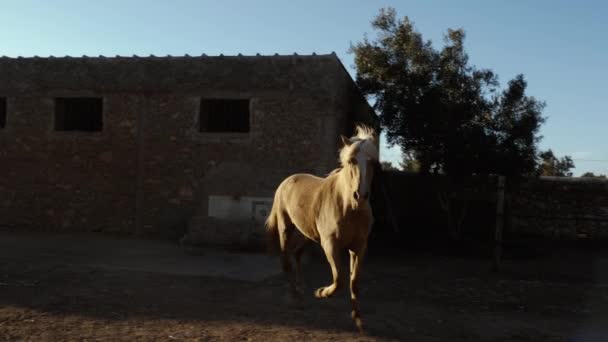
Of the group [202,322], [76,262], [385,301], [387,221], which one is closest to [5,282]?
[76,262]

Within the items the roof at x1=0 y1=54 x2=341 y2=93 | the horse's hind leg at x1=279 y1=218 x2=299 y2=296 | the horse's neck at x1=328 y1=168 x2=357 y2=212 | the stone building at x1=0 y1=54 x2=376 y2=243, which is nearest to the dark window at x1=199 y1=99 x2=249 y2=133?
the stone building at x1=0 y1=54 x2=376 y2=243

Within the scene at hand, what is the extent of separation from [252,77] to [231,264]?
4016mm

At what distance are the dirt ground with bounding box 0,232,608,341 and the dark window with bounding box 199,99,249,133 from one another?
10.8 feet

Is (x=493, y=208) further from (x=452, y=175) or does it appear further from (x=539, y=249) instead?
(x=452, y=175)

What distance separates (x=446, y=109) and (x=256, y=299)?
7299 millimetres

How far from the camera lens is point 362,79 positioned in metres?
13.2

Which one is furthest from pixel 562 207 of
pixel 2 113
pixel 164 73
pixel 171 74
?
pixel 2 113

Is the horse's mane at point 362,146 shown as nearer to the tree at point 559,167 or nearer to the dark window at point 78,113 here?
the dark window at point 78,113

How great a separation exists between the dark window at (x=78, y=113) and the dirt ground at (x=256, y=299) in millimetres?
3190

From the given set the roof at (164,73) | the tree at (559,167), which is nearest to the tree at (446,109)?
the roof at (164,73)

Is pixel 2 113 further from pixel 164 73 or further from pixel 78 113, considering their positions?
pixel 164 73

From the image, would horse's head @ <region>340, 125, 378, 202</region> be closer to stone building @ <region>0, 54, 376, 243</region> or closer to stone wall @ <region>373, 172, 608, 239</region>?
stone building @ <region>0, 54, 376, 243</region>

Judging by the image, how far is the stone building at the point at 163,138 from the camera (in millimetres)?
11008

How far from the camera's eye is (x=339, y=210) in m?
5.07
